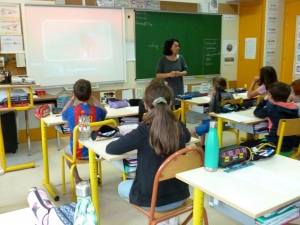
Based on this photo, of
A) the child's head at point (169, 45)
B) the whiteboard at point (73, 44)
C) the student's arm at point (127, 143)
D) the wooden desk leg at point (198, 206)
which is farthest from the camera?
the whiteboard at point (73, 44)

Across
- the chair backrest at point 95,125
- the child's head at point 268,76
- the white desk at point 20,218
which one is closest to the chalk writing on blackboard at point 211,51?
the child's head at point 268,76

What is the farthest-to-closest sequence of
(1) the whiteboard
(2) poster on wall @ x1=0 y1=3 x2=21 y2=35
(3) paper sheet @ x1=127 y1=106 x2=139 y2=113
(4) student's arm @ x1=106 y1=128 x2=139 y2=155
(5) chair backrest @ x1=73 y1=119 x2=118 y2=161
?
(1) the whiteboard
(2) poster on wall @ x1=0 y1=3 x2=21 y2=35
(3) paper sheet @ x1=127 y1=106 x2=139 y2=113
(5) chair backrest @ x1=73 y1=119 x2=118 y2=161
(4) student's arm @ x1=106 y1=128 x2=139 y2=155

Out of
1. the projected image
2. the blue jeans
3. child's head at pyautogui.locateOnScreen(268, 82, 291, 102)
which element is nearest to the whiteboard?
the projected image

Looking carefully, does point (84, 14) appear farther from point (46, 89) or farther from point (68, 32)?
point (46, 89)

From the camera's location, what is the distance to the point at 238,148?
70.3 inches

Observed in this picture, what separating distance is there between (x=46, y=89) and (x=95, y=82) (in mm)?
792

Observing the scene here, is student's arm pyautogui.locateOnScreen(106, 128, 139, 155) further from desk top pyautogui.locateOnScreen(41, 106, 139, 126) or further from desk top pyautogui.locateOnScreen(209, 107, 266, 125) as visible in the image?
desk top pyautogui.locateOnScreen(209, 107, 266, 125)

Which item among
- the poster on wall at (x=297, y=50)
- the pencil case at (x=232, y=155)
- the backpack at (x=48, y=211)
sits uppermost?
the poster on wall at (x=297, y=50)

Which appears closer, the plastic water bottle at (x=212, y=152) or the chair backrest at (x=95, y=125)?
the plastic water bottle at (x=212, y=152)

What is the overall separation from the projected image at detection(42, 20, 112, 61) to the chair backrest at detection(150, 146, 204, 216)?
3.62m

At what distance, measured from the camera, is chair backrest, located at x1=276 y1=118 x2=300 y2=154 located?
2.77m

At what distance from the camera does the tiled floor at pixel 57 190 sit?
2.71m

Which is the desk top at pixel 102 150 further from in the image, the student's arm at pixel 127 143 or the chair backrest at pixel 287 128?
the chair backrest at pixel 287 128

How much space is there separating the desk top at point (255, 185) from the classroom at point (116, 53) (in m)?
1.11
